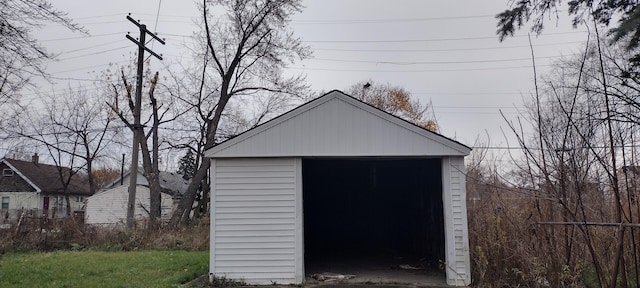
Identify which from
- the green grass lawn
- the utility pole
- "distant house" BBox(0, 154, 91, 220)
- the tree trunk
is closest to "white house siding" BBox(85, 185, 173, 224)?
"distant house" BBox(0, 154, 91, 220)

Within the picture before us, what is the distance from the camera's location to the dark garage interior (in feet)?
34.1

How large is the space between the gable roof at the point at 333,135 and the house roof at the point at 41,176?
29643 millimetres

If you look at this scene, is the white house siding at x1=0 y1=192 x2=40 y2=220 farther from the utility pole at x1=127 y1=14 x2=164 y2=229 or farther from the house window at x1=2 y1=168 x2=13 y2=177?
the utility pole at x1=127 y1=14 x2=164 y2=229

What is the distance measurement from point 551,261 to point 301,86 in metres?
16.0

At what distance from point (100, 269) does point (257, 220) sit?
3837 mm

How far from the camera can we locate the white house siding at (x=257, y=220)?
7.99 metres

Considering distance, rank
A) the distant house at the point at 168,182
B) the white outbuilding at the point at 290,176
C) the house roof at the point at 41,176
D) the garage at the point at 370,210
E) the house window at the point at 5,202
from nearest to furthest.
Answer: the white outbuilding at the point at 290,176
the garage at the point at 370,210
the house roof at the point at 41,176
the house window at the point at 5,202
the distant house at the point at 168,182

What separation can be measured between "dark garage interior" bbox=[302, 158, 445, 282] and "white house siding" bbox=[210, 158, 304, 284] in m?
1.58

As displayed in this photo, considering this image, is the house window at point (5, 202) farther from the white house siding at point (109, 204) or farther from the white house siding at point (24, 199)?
the white house siding at point (109, 204)

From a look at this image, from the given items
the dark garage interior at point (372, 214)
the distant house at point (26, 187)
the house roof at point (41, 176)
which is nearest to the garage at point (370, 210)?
the dark garage interior at point (372, 214)

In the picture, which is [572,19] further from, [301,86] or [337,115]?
[301,86]

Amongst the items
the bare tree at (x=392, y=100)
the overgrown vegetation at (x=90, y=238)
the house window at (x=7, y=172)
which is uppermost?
the bare tree at (x=392, y=100)

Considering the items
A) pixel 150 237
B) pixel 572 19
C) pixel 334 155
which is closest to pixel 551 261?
pixel 572 19

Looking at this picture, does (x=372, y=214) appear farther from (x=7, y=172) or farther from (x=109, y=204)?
(x=7, y=172)
